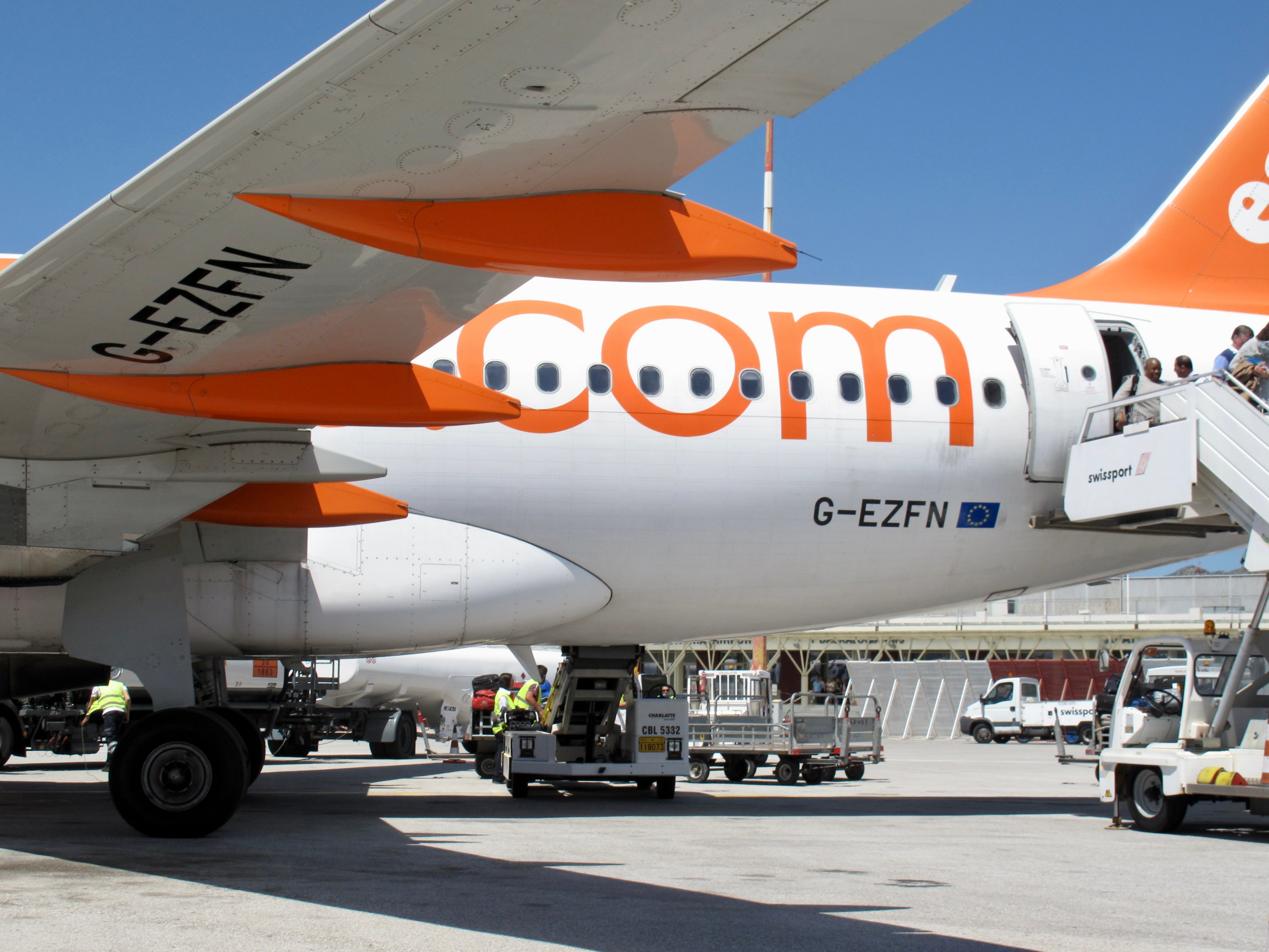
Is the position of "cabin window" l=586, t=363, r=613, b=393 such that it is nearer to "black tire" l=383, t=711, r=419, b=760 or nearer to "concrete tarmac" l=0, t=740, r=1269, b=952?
"concrete tarmac" l=0, t=740, r=1269, b=952

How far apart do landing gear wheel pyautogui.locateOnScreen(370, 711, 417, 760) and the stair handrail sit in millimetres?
17137

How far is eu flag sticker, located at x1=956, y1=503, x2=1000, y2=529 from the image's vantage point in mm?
13258

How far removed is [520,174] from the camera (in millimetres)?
5441

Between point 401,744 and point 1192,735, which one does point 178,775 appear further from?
point 401,744

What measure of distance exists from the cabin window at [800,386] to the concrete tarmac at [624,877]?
4.47 metres

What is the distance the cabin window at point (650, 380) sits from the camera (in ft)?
41.2

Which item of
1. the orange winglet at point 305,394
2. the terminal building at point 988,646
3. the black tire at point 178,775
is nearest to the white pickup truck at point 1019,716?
the terminal building at point 988,646

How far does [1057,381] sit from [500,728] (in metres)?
10.3

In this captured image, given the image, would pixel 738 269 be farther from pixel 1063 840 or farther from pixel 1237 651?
pixel 1237 651

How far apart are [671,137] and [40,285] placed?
143 inches

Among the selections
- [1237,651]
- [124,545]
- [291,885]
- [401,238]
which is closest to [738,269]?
[401,238]

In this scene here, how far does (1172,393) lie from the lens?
42.4 ft

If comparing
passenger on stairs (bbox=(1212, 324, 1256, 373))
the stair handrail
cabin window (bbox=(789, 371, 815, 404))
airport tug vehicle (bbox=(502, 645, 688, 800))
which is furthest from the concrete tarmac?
passenger on stairs (bbox=(1212, 324, 1256, 373))

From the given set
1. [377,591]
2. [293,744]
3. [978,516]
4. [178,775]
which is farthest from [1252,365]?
[293,744]
